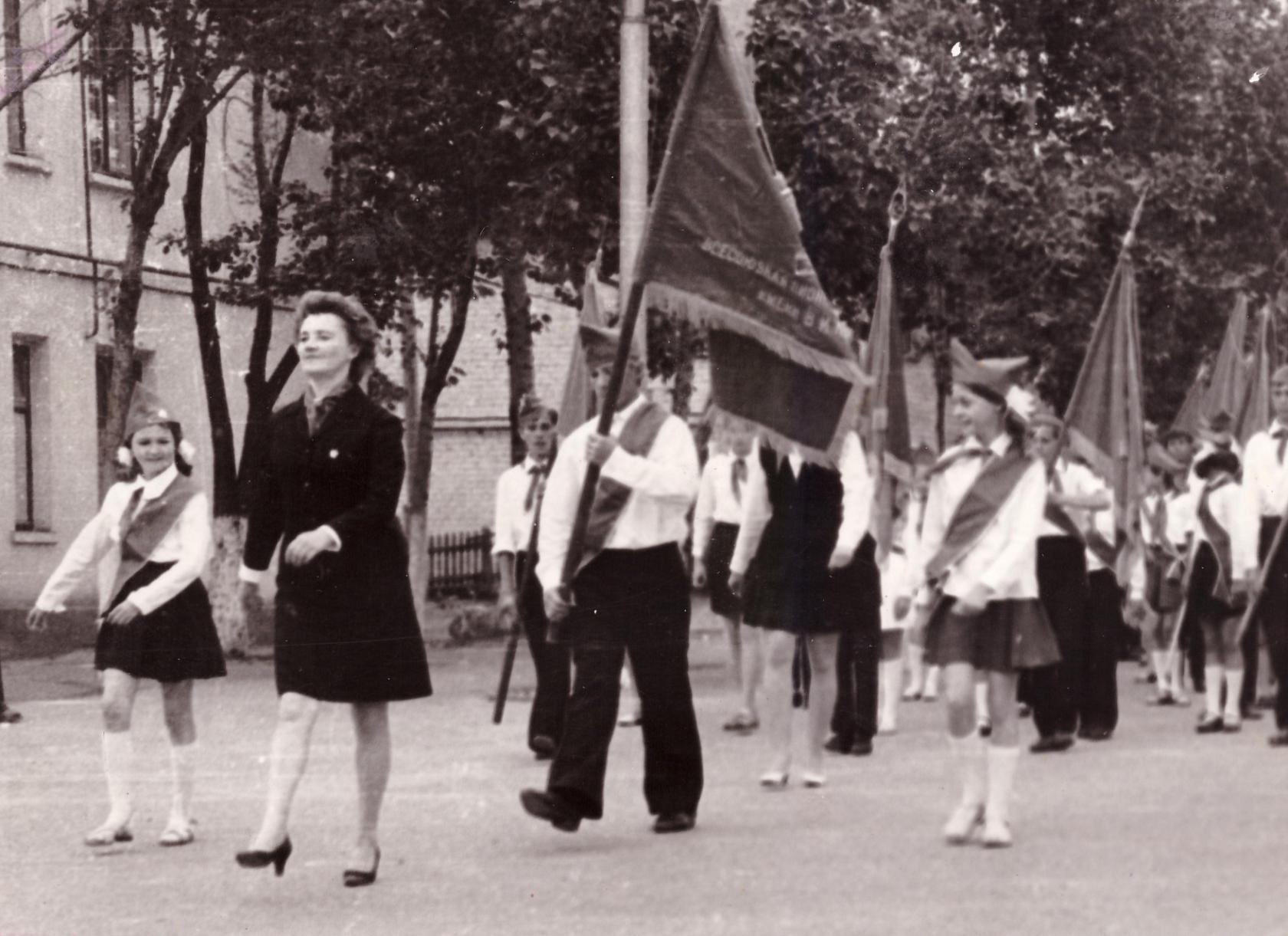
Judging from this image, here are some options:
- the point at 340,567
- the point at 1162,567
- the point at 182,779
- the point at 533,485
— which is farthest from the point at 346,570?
the point at 1162,567

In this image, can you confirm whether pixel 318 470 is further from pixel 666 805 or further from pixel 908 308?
pixel 908 308

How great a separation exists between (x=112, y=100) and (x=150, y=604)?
1166 cm

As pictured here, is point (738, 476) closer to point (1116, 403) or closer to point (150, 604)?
point (1116, 403)

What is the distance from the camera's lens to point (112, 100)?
19688 mm

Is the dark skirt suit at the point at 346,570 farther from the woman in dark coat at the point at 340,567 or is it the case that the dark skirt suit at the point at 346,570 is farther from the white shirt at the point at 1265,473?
the white shirt at the point at 1265,473

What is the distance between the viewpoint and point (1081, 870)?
26.3ft

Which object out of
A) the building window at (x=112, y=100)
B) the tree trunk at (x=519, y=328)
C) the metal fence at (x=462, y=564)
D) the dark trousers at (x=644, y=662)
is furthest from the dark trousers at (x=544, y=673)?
the metal fence at (x=462, y=564)

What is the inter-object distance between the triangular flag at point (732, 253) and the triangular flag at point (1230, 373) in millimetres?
10813

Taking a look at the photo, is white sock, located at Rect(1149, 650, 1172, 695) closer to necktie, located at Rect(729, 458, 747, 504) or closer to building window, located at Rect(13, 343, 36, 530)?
necktie, located at Rect(729, 458, 747, 504)

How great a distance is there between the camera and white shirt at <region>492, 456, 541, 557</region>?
484 inches

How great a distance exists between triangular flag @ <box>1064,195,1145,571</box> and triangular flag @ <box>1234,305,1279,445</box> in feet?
12.2

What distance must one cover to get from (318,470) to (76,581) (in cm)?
200

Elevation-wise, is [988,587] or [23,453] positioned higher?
[23,453]

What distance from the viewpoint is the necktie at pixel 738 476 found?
1378cm
